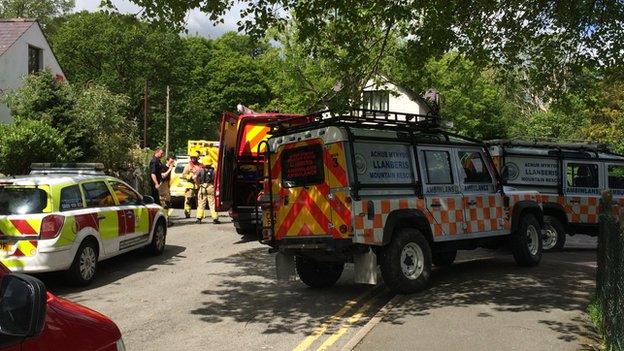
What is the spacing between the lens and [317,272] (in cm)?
853

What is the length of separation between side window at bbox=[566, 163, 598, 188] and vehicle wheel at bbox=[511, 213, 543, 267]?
3.73 m

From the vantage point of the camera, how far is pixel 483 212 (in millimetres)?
9039

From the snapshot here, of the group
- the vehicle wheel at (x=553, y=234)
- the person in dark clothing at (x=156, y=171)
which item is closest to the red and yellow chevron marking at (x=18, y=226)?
the person in dark clothing at (x=156, y=171)

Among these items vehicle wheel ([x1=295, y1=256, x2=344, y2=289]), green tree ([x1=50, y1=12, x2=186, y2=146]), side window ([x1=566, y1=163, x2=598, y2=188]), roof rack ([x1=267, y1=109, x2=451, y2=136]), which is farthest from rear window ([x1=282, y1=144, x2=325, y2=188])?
green tree ([x1=50, y1=12, x2=186, y2=146])

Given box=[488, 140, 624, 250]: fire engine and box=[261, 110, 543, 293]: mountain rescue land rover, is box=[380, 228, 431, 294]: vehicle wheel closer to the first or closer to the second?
box=[261, 110, 543, 293]: mountain rescue land rover

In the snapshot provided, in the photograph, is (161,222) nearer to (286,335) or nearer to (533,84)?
(286,335)

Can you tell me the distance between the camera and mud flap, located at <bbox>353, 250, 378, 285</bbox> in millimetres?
7168

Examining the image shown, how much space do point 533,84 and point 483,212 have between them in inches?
171

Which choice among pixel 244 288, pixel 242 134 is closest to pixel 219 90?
pixel 242 134

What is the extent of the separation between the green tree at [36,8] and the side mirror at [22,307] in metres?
56.2

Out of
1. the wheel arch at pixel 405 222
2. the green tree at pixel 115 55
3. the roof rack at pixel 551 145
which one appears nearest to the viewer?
the wheel arch at pixel 405 222

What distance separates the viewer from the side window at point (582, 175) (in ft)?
43.3

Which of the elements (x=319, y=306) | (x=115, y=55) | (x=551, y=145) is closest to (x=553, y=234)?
(x=551, y=145)

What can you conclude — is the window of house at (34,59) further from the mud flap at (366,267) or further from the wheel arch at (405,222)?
the mud flap at (366,267)
